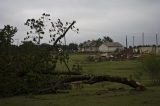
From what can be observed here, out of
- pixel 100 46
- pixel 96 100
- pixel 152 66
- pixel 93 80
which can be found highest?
pixel 100 46

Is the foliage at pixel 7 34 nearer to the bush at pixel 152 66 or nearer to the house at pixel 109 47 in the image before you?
the bush at pixel 152 66

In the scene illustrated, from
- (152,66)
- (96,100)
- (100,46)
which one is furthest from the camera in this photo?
(100,46)

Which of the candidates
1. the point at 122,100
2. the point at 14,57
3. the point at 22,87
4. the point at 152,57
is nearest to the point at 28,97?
the point at 22,87

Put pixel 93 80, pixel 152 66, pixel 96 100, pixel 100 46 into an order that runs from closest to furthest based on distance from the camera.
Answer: pixel 96 100 → pixel 93 80 → pixel 152 66 → pixel 100 46

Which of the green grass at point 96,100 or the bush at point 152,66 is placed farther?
the bush at point 152,66

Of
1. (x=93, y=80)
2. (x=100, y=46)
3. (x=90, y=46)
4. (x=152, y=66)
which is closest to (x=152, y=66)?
(x=152, y=66)

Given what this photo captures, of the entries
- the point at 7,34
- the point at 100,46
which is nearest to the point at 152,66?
the point at 7,34

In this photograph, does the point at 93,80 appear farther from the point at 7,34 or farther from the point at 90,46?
the point at 90,46

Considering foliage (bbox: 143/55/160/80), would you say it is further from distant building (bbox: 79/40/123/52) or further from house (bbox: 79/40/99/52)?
distant building (bbox: 79/40/123/52)

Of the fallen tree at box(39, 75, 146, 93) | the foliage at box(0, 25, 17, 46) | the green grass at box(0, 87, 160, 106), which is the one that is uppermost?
the foliage at box(0, 25, 17, 46)

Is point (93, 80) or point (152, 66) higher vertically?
point (152, 66)

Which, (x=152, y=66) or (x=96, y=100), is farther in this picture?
(x=152, y=66)

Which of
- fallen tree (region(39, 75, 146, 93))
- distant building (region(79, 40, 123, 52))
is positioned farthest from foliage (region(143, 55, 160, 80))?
distant building (region(79, 40, 123, 52))

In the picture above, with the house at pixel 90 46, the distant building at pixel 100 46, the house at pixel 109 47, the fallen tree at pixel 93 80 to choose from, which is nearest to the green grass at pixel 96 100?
the fallen tree at pixel 93 80
